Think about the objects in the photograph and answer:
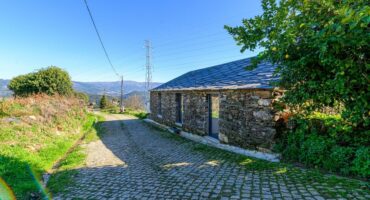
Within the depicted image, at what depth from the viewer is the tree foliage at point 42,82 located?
83.2ft

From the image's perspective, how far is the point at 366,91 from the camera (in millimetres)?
4309

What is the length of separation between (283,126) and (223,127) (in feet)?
8.50

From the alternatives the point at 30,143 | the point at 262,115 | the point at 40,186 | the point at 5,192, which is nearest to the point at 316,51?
the point at 262,115

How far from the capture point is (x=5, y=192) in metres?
4.75

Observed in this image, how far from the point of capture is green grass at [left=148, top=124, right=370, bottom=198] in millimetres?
4215

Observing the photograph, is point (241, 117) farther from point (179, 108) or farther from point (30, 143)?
point (30, 143)

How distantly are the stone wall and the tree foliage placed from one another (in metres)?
21.9

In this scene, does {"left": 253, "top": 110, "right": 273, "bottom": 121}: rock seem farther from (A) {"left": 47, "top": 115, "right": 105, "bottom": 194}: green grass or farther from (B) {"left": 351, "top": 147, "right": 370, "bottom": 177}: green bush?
(A) {"left": 47, "top": 115, "right": 105, "bottom": 194}: green grass

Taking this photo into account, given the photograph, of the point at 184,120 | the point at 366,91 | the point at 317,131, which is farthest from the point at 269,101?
the point at 184,120

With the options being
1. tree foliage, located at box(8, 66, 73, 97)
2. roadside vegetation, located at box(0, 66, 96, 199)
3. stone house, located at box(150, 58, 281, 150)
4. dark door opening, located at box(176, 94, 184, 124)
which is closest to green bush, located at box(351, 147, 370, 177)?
stone house, located at box(150, 58, 281, 150)

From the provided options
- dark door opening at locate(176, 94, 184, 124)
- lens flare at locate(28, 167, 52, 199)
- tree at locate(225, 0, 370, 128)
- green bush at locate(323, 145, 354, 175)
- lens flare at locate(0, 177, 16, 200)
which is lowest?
lens flare at locate(28, 167, 52, 199)

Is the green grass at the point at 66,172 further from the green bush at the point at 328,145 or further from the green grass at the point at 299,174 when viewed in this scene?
the green bush at the point at 328,145

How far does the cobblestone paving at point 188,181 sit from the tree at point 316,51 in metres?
1.79

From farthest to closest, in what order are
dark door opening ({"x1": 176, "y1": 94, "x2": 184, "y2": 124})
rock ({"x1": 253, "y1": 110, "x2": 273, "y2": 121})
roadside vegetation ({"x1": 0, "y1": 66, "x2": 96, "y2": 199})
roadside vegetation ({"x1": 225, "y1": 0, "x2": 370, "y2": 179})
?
dark door opening ({"x1": 176, "y1": 94, "x2": 184, "y2": 124}) < rock ({"x1": 253, "y1": 110, "x2": 273, "y2": 121}) < roadside vegetation ({"x1": 0, "y1": 66, "x2": 96, "y2": 199}) < roadside vegetation ({"x1": 225, "y1": 0, "x2": 370, "y2": 179})
